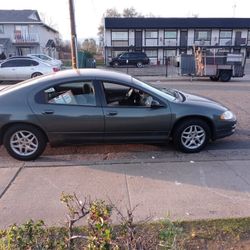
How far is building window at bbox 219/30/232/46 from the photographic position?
4144 centimetres

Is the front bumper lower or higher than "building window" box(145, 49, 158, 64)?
lower

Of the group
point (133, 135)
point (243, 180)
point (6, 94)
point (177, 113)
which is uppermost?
point (6, 94)

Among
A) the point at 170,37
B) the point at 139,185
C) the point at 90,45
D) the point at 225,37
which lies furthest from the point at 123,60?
the point at 90,45

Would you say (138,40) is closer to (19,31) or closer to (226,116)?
(19,31)

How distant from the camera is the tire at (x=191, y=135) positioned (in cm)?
528

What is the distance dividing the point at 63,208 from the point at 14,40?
133 ft

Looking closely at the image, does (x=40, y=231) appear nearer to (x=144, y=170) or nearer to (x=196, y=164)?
(x=144, y=170)

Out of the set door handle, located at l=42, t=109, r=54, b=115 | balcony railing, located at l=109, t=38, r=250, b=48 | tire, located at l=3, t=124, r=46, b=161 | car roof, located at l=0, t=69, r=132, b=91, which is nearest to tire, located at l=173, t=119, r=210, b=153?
car roof, located at l=0, t=69, r=132, b=91

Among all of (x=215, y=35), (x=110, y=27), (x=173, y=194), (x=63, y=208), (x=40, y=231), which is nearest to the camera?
(x=40, y=231)

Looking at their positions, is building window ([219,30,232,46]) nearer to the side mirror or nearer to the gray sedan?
the gray sedan

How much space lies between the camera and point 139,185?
4.18 metres

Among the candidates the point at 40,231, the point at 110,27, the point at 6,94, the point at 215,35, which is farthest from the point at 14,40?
the point at 40,231

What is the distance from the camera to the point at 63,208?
3.59m

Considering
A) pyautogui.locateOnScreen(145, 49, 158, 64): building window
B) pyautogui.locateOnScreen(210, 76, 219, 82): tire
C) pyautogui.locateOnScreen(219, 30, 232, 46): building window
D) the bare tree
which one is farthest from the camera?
the bare tree
